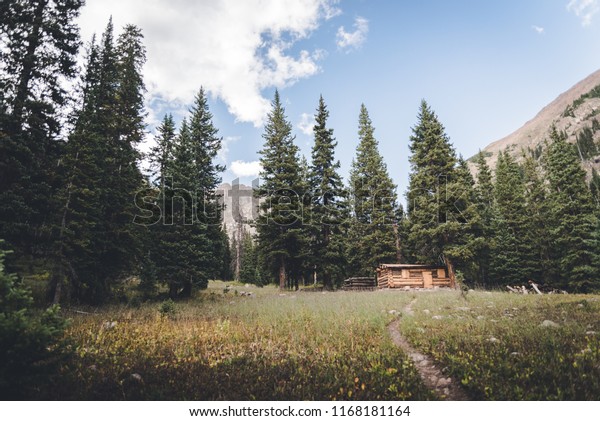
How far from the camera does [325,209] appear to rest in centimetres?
3047

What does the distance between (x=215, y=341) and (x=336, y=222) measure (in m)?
23.0

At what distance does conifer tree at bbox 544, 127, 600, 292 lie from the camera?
2912cm

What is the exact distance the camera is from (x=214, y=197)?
90.8 feet

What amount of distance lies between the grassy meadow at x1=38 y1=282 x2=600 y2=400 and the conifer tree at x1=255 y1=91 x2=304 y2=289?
53.8ft

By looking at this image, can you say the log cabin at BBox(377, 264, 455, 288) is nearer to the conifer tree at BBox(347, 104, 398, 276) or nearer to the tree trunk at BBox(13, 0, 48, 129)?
the conifer tree at BBox(347, 104, 398, 276)

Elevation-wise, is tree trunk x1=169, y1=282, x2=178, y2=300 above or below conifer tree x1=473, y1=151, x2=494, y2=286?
below

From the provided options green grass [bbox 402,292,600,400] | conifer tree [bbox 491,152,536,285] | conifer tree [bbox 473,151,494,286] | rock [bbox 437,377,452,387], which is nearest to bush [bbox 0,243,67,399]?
rock [bbox 437,377,452,387]

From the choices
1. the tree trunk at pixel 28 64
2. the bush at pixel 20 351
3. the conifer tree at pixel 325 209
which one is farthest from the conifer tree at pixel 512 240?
the tree trunk at pixel 28 64

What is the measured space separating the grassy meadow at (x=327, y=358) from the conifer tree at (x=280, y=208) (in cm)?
1641

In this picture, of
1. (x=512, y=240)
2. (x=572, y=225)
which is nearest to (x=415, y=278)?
(x=512, y=240)

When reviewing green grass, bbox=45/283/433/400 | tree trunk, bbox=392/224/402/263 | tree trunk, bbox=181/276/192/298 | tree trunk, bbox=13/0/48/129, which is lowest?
green grass, bbox=45/283/433/400

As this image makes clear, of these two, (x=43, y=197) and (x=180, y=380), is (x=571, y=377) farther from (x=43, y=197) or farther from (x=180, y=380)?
(x=43, y=197)

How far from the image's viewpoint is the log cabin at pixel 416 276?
28.0 metres

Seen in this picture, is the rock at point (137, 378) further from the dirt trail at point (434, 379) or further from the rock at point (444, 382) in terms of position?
the rock at point (444, 382)
